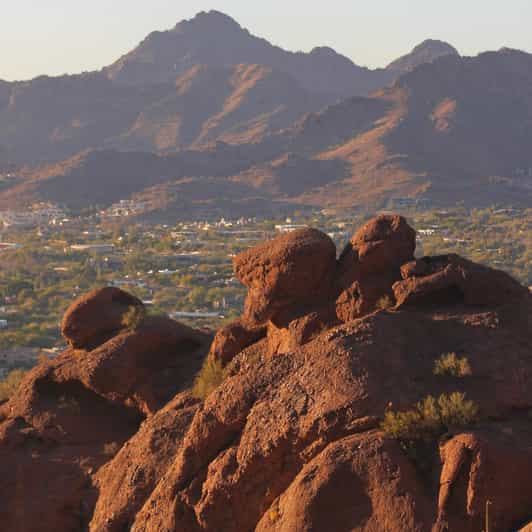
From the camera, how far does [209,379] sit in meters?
16.5

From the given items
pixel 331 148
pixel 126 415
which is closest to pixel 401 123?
pixel 331 148

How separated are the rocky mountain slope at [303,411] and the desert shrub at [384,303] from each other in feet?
0.39

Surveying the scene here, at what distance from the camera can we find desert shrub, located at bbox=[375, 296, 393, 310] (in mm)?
15031

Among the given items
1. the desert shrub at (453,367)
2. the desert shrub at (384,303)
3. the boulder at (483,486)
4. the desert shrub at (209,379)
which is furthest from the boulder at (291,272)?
the boulder at (483,486)

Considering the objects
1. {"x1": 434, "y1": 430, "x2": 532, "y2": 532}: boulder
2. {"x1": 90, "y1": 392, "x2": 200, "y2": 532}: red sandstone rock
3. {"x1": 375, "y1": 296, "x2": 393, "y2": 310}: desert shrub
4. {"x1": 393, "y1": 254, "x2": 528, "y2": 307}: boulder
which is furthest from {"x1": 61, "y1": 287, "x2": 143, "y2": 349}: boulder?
{"x1": 434, "y1": 430, "x2": 532, "y2": 532}: boulder

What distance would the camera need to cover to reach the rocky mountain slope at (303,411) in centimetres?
1141

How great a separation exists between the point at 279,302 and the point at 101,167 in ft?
576

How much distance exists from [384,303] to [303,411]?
2.96m

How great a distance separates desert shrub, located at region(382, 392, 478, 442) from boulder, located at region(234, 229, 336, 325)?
399cm

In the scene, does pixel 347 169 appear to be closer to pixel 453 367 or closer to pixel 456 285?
pixel 456 285

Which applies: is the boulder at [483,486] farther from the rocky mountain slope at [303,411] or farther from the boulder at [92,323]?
the boulder at [92,323]

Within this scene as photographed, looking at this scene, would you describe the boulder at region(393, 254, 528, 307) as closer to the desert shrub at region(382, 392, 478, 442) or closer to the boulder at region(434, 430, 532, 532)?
the desert shrub at region(382, 392, 478, 442)

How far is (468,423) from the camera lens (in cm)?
1187

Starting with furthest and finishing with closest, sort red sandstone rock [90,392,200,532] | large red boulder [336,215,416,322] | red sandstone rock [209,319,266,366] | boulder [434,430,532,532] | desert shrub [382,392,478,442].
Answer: red sandstone rock [209,319,266,366], large red boulder [336,215,416,322], red sandstone rock [90,392,200,532], desert shrub [382,392,478,442], boulder [434,430,532,532]
